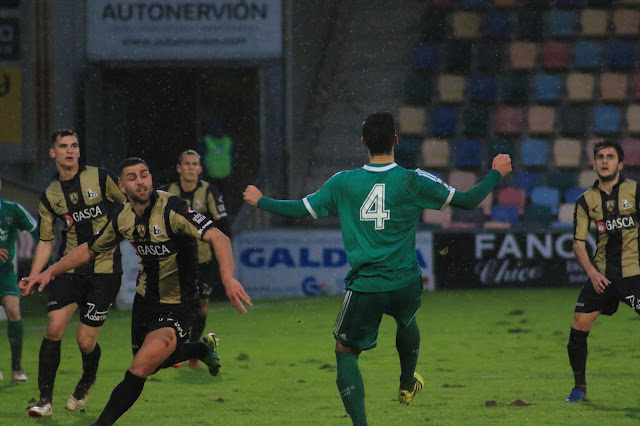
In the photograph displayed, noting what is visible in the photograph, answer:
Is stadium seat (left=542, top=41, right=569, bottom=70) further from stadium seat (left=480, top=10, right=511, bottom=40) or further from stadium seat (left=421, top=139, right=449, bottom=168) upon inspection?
stadium seat (left=421, top=139, right=449, bottom=168)

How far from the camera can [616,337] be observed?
38.7ft

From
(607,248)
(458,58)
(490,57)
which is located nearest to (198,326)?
(607,248)

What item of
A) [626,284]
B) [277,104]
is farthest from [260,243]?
[626,284]

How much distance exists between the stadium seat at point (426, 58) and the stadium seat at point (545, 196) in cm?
330

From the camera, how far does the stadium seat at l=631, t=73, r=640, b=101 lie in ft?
69.7

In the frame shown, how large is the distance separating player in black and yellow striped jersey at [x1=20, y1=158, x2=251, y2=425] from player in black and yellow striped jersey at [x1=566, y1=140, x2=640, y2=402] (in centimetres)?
296

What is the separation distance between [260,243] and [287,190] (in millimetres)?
2023

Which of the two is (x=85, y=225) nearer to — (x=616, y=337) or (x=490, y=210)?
(x=616, y=337)

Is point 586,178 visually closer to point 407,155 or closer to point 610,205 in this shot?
point 407,155

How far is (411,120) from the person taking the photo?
20969 mm

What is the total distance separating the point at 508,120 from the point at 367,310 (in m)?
15.6

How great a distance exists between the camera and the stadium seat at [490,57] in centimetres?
2127

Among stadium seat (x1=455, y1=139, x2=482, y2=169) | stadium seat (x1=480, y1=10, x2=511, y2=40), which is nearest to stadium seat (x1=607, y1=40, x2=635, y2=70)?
stadium seat (x1=480, y1=10, x2=511, y2=40)

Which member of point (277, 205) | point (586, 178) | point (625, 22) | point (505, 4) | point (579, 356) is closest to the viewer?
point (277, 205)
